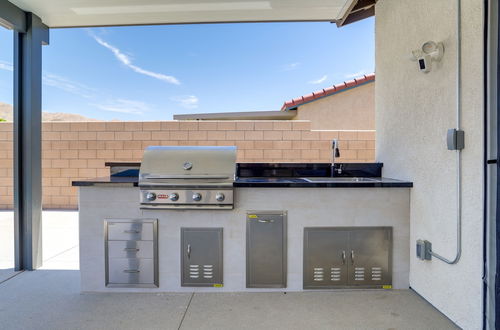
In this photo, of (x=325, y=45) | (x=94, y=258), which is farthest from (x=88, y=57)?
(x=94, y=258)

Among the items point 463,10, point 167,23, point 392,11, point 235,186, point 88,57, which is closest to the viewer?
point 463,10

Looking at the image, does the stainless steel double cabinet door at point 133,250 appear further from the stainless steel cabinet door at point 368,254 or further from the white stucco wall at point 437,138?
the white stucco wall at point 437,138

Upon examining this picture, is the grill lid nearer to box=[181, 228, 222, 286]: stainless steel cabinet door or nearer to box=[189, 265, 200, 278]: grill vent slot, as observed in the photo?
box=[181, 228, 222, 286]: stainless steel cabinet door

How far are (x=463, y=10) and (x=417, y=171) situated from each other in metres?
1.18

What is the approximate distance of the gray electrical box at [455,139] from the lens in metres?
1.75

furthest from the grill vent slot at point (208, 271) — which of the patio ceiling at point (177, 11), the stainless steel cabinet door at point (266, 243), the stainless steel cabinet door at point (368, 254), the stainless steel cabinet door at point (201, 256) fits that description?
the patio ceiling at point (177, 11)

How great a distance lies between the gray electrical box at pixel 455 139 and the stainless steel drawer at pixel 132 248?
238 cm

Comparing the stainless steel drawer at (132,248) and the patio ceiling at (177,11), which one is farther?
the patio ceiling at (177,11)

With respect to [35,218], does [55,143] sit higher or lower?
higher

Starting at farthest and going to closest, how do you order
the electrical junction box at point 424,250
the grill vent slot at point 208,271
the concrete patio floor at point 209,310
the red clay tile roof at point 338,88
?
1. the red clay tile roof at point 338,88
2. the grill vent slot at point 208,271
3. the electrical junction box at point 424,250
4. the concrete patio floor at point 209,310

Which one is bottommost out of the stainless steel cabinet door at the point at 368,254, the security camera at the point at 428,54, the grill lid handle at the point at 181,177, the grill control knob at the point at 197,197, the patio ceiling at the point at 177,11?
the stainless steel cabinet door at the point at 368,254

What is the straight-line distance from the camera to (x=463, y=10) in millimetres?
1747

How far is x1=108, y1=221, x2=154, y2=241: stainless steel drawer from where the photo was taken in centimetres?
230

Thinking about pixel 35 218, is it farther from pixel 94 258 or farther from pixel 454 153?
pixel 454 153
